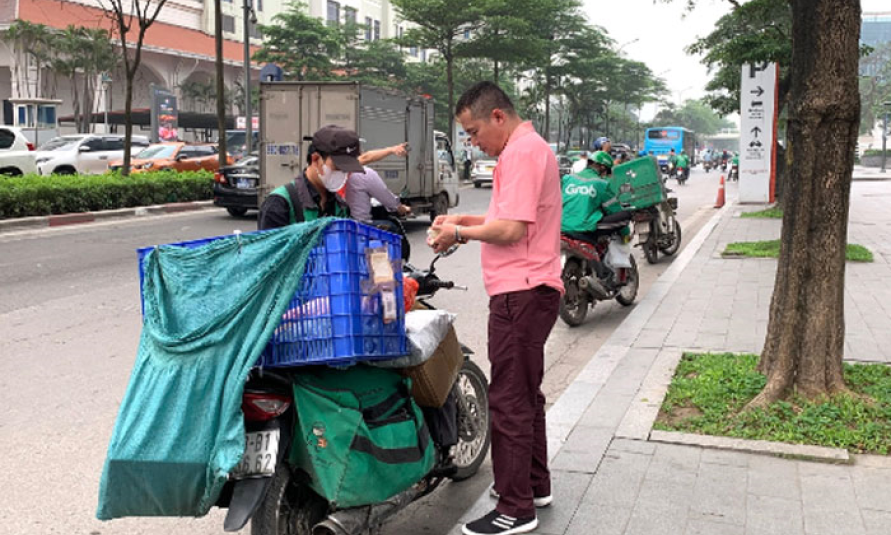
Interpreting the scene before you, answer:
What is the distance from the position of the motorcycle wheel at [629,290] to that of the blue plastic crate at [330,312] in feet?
20.1

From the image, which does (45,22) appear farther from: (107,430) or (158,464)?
(158,464)

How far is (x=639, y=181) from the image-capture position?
10742 mm

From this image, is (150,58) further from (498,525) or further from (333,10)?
(498,525)

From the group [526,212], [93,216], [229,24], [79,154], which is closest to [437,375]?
[526,212]

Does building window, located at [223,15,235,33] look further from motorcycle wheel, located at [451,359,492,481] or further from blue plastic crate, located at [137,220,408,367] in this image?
blue plastic crate, located at [137,220,408,367]

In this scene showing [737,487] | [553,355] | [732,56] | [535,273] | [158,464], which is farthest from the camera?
[732,56]

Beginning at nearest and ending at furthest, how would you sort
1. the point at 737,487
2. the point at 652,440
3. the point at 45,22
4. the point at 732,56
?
the point at 737,487
the point at 652,440
the point at 732,56
the point at 45,22

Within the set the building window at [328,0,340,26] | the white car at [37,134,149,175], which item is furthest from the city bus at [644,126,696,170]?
the white car at [37,134,149,175]

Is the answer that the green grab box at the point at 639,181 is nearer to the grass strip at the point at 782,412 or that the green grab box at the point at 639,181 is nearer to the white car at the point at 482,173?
the grass strip at the point at 782,412

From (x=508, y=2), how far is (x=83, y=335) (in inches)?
1289

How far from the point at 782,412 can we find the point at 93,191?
14531 millimetres

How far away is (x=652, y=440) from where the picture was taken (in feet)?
14.8

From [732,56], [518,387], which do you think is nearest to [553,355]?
[518,387]

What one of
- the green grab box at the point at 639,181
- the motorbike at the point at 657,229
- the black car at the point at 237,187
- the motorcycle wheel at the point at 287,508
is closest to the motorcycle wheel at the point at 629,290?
the green grab box at the point at 639,181
